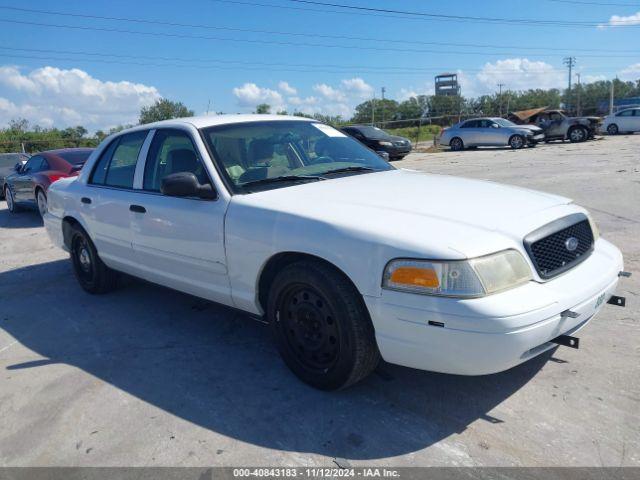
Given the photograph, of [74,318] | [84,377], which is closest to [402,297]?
[84,377]

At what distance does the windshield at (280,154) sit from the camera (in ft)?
12.9

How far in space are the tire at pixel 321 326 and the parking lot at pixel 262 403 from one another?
0.16 metres

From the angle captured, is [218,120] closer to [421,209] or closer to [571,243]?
[421,209]

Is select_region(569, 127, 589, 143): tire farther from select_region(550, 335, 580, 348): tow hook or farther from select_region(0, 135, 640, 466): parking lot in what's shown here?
select_region(550, 335, 580, 348): tow hook

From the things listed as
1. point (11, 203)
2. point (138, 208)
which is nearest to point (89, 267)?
point (138, 208)

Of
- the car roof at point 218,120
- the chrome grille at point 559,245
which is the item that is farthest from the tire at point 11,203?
the chrome grille at point 559,245

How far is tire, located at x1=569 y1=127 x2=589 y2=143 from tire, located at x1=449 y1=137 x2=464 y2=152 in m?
5.22

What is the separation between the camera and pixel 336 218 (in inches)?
123

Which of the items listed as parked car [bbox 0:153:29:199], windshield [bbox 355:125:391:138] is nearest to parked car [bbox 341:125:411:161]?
windshield [bbox 355:125:391:138]

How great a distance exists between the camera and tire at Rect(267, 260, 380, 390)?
3031mm

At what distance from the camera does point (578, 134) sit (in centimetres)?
2591

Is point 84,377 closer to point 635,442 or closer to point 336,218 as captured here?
point 336,218

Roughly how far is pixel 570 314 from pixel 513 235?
500 millimetres

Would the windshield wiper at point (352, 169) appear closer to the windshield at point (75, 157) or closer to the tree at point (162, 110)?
the windshield at point (75, 157)
